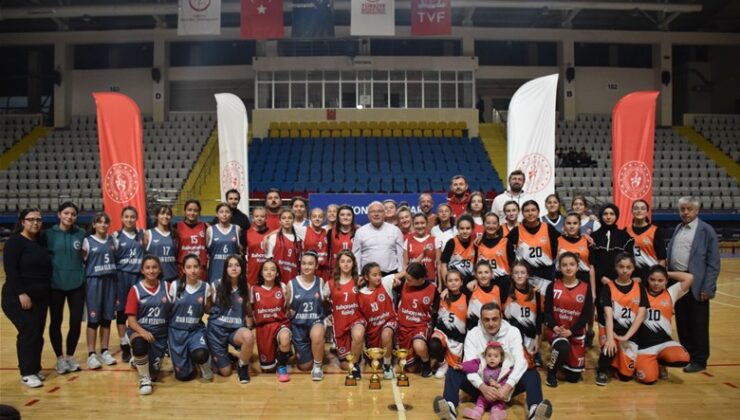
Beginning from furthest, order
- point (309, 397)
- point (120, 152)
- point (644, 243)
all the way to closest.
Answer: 1. point (120, 152)
2. point (644, 243)
3. point (309, 397)

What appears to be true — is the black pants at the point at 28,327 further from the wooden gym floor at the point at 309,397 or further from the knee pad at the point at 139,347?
the knee pad at the point at 139,347

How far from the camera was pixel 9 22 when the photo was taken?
23078 millimetres

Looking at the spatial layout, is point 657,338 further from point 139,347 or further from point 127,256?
point 127,256

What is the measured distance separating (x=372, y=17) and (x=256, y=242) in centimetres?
1207

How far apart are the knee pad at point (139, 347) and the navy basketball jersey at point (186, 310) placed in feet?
1.12

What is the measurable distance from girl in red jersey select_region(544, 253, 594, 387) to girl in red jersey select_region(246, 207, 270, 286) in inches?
111

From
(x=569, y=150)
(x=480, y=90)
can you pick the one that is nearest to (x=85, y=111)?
(x=480, y=90)

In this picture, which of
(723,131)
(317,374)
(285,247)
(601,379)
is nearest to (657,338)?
(601,379)

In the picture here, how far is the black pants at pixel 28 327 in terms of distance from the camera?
456 centimetres

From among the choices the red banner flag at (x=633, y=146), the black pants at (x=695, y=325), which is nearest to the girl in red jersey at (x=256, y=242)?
the black pants at (x=695, y=325)

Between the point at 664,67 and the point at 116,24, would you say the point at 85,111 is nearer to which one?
the point at 116,24

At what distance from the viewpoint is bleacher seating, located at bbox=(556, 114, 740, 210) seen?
55.5ft

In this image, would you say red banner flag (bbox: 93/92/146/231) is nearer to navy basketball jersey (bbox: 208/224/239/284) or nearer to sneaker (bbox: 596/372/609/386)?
navy basketball jersey (bbox: 208/224/239/284)

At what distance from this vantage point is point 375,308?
5066 mm
